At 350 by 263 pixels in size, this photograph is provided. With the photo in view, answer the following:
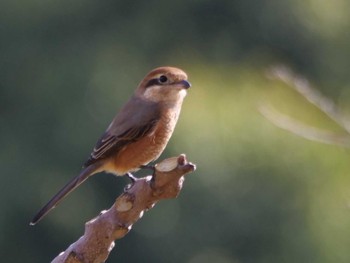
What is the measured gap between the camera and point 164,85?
625 centimetres

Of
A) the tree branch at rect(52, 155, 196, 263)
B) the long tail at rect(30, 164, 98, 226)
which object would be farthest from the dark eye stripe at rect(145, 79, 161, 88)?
the tree branch at rect(52, 155, 196, 263)

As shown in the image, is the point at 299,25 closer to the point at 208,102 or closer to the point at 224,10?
the point at 224,10

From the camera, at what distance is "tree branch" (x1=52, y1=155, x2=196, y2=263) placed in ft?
16.0

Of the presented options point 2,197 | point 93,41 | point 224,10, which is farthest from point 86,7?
point 2,197

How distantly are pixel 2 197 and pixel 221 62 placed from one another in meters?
4.32

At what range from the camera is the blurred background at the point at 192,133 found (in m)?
12.5

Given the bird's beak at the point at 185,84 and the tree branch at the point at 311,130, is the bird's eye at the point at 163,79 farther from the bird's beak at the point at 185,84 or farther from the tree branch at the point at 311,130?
the tree branch at the point at 311,130

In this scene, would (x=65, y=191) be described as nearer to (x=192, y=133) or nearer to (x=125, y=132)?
(x=125, y=132)

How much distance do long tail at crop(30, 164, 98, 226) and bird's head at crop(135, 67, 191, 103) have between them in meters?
0.46

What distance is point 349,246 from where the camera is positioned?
1215 cm

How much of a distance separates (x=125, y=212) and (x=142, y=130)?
1097 mm

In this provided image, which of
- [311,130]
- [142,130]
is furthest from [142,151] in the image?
[311,130]

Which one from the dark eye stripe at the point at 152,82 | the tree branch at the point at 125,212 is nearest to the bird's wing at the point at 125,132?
the dark eye stripe at the point at 152,82

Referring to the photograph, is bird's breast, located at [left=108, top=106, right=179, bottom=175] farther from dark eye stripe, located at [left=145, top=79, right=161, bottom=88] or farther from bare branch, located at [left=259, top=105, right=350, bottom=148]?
bare branch, located at [left=259, top=105, right=350, bottom=148]
